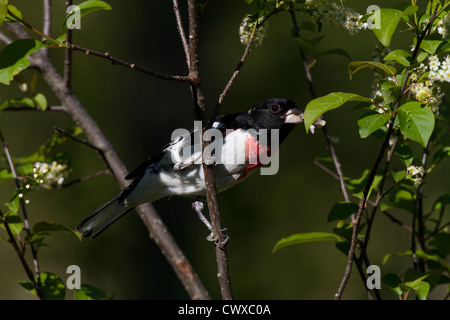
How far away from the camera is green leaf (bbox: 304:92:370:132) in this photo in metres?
1.71

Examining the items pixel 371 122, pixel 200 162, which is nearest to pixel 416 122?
pixel 371 122

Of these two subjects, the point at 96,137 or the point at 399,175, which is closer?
the point at 399,175

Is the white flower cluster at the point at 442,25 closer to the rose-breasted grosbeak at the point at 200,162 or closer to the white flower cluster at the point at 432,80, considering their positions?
the white flower cluster at the point at 432,80

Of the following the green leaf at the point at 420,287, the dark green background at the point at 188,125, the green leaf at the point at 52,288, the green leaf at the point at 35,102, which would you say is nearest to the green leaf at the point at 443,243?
the green leaf at the point at 420,287

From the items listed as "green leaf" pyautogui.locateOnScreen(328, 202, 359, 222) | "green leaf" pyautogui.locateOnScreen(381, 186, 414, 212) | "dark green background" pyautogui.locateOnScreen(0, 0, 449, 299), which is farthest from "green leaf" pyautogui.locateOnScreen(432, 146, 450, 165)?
A: "dark green background" pyautogui.locateOnScreen(0, 0, 449, 299)

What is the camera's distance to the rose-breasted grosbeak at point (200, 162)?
9.48 feet

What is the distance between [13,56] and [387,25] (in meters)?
1.14

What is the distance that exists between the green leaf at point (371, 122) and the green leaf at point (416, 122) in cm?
6

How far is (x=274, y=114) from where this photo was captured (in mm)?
2920

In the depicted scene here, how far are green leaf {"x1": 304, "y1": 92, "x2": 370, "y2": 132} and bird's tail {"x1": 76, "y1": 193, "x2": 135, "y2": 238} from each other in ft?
5.28

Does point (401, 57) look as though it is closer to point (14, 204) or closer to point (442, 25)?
point (442, 25)

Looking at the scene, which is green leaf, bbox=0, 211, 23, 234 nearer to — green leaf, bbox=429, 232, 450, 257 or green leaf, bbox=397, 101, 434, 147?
green leaf, bbox=397, 101, 434, 147
